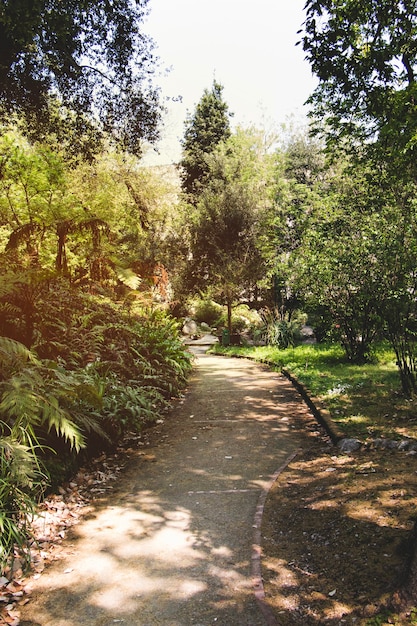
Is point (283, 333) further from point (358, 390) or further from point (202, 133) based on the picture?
point (202, 133)

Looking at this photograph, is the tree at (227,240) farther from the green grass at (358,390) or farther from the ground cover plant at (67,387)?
the ground cover plant at (67,387)

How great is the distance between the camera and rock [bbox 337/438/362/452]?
200 inches

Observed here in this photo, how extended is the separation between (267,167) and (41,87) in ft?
66.0

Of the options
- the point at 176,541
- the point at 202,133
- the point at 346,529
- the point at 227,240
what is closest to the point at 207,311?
the point at 227,240

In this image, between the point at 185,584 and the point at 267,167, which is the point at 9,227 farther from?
the point at 267,167

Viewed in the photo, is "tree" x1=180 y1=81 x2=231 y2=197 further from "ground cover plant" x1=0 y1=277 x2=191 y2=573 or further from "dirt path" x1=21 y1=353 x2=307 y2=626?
"dirt path" x1=21 y1=353 x2=307 y2=626

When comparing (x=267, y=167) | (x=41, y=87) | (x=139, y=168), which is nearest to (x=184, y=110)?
(x=267, y=167)

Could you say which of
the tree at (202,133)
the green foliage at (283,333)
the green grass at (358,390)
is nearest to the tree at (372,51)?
the green grass at (358,390)

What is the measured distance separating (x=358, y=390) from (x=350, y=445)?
2.85 meters

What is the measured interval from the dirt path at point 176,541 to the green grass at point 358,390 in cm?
86

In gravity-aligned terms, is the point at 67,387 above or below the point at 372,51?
below

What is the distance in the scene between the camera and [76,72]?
28.0 ft

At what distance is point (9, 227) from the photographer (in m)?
14.3

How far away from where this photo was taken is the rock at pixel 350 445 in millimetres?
5082
